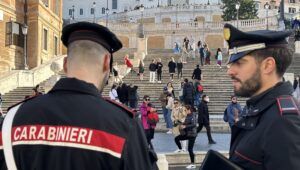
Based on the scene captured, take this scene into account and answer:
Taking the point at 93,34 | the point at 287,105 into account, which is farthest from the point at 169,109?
the point at 93,34

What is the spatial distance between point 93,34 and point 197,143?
50.3ft

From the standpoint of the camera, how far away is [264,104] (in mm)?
3553

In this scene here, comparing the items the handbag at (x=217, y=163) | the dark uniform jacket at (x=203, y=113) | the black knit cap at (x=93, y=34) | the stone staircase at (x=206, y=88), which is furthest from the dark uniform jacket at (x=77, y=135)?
the stone staircase at (x=206, y=88)

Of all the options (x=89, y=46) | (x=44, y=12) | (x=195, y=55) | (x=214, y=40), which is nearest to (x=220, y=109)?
(x=195, y=55)

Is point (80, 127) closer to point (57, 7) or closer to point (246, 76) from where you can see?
point (246, 76)

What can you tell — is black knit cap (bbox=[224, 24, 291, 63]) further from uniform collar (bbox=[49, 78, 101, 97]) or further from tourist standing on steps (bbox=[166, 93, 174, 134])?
tourist standing on steps (bbox=[166, 93, 174, 134])

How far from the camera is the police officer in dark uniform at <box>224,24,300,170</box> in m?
3.23

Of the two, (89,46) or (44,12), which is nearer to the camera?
(89,46)

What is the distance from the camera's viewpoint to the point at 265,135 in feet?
11.0

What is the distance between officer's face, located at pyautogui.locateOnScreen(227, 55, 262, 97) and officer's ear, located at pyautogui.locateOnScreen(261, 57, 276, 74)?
1.4 inches

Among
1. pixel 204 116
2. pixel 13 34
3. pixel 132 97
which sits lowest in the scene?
pixel 204 116

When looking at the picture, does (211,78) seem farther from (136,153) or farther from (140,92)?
(136,153)

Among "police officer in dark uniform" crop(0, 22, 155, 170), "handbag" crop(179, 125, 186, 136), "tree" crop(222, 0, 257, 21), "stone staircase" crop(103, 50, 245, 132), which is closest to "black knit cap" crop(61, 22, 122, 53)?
"police officer in dark uniform" crop(0, 22, 155, 170)

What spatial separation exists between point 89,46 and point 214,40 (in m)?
63.9
